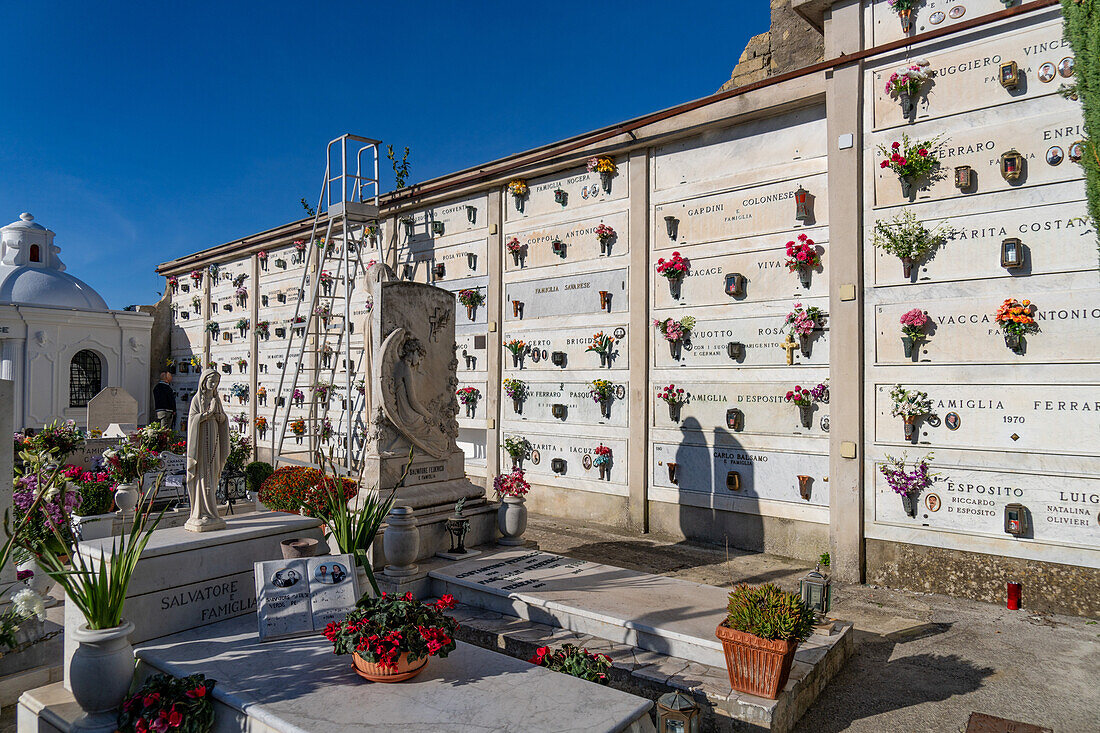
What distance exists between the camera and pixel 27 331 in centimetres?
1978

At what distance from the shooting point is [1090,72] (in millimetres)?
5801

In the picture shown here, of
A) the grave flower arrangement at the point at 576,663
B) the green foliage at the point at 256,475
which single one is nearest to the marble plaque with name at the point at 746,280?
the grave flower arrangement at the point at 576,663

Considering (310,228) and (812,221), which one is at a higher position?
(310,228)

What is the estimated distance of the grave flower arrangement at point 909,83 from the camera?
324 inches

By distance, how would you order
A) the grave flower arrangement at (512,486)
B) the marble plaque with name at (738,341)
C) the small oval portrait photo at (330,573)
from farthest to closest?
the marble plaque with name at (738,341), the grave flower arrangement at (512,486), the small oval portrait photo at (330,573)

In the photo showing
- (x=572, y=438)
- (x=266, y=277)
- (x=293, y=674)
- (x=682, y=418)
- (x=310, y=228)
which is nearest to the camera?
(x=293, y=674)

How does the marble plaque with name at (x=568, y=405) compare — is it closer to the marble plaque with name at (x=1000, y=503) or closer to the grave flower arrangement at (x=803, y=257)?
the grave flower arrangement at (x=803, y=257)

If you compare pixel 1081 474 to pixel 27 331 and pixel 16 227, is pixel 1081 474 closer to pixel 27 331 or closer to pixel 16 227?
pixel 27 331

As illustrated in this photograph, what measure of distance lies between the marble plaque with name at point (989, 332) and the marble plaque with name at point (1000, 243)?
0.32m

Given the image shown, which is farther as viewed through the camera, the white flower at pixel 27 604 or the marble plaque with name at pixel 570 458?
the marble plaque with name at pixel 570 458

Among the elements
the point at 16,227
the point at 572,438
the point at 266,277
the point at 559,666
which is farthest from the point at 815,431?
the point at 16,227

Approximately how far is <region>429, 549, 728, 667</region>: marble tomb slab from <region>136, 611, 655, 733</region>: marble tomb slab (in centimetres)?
124

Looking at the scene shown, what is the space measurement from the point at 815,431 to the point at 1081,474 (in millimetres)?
2858

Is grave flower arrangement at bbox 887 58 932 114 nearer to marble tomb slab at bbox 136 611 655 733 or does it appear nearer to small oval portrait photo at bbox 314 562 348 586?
marble tomb slab at bbox 136 611 655 733
